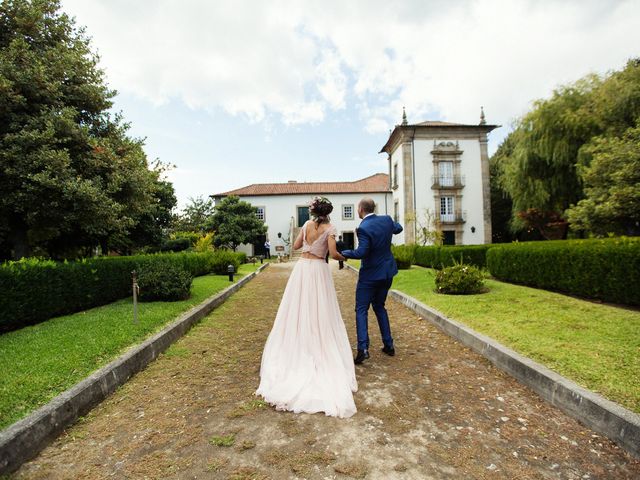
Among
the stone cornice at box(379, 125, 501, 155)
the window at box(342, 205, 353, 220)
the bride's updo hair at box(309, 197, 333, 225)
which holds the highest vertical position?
the stone cornice at box(379, 125, 501, 155)

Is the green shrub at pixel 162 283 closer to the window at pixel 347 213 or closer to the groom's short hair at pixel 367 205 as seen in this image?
the groom's short hair at pixel 367 205

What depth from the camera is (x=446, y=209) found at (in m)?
27.5

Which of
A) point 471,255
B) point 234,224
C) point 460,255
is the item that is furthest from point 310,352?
point 234,224

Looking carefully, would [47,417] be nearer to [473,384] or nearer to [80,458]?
[80,458]

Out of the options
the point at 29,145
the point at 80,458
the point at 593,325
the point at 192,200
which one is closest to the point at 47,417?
the point at 80,458

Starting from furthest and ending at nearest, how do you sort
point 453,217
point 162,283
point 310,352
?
1. point 453,217
2. point 162,283
3. point 310,352

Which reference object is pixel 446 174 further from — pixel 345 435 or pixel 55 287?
pixel 345 435

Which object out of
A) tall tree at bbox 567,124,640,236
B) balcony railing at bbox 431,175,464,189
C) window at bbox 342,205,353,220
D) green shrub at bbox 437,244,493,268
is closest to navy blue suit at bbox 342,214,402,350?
green shrub at bbox 437,244,493,268

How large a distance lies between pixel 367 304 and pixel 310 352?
1.13 meters

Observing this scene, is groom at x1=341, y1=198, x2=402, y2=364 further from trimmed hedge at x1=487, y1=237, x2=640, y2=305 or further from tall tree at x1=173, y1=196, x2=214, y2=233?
tall tree at x1=173, y1=196, x2=214, y2=233

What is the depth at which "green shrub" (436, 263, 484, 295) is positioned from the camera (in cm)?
776

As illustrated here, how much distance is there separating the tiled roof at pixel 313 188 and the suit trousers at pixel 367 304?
33.0 m

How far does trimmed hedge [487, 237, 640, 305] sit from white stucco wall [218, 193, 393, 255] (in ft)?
91.0

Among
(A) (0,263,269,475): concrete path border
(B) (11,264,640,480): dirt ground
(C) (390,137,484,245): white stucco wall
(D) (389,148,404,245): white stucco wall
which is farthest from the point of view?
(D) (389,148,404,245): white stucco wall
